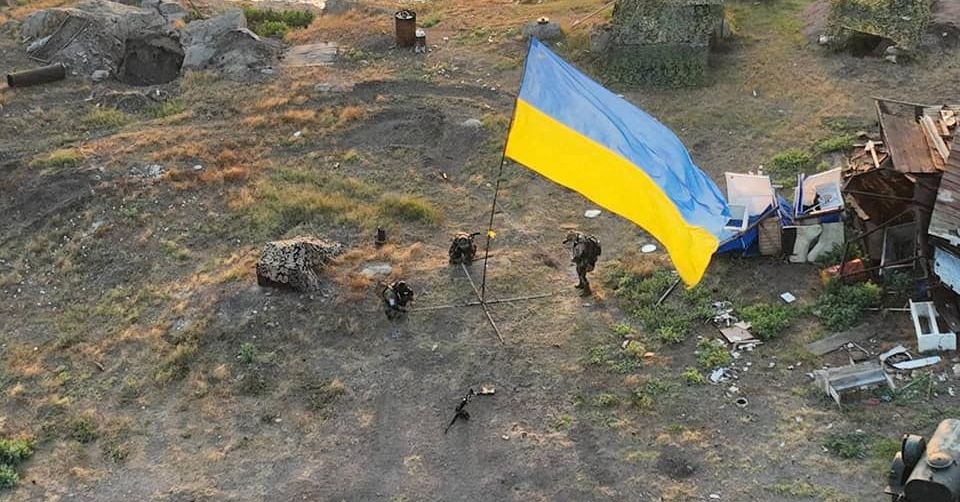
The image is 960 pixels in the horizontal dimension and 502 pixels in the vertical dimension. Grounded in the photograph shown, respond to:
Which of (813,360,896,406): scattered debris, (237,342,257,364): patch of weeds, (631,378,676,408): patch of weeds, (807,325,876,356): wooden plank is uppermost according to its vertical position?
(813,360,896,406): scattered debris

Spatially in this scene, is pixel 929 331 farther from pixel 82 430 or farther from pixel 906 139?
pixel 82 430

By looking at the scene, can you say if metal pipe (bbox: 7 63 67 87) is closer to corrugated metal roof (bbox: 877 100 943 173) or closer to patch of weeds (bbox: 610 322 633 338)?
patch of weeds (bbox: 610 322 633 338)

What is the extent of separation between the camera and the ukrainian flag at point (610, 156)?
11430 millimetres

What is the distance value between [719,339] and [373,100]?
11.3 meters

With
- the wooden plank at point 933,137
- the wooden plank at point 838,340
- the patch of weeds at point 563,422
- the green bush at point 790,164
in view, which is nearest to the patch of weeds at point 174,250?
the patch of weeds at point 563,422

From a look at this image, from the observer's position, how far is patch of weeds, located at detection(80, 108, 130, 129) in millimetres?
20625

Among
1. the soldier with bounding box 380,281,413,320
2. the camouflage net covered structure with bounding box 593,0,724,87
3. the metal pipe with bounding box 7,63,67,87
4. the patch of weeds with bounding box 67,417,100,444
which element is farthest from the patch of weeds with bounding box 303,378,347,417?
the metal pipe with bounding box 7,63,67,87

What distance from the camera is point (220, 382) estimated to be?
12820 millimetres

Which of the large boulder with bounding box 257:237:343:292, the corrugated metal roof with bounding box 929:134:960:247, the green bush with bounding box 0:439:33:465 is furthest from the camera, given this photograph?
the large boulder with bounding box 257:237:343:292

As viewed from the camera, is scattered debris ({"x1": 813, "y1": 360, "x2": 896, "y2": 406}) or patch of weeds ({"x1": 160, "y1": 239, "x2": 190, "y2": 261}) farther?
patch of weeds ({"x1": 160, "y1": 239, "x2": 190, "y2": 261})

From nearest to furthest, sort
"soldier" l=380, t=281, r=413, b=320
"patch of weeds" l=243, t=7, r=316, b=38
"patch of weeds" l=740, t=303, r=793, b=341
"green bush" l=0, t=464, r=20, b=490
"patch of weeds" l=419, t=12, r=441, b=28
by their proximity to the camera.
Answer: "green bush" l=0, t=464, r=20, b=490 → "patch of weeds" l=740, t=303, r=793, b=341 → "soldier" l=380, t=281, r=413, b=320 → "patch of weeds" l=419, t=12, r=441, b=28 → "patch of weeds" l=243, t=7, r=316, b=38

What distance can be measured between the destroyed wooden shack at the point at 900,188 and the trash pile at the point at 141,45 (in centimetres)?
1491

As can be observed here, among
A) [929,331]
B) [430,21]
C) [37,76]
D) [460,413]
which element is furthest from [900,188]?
[37,76]

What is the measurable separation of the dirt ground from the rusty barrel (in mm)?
1759
